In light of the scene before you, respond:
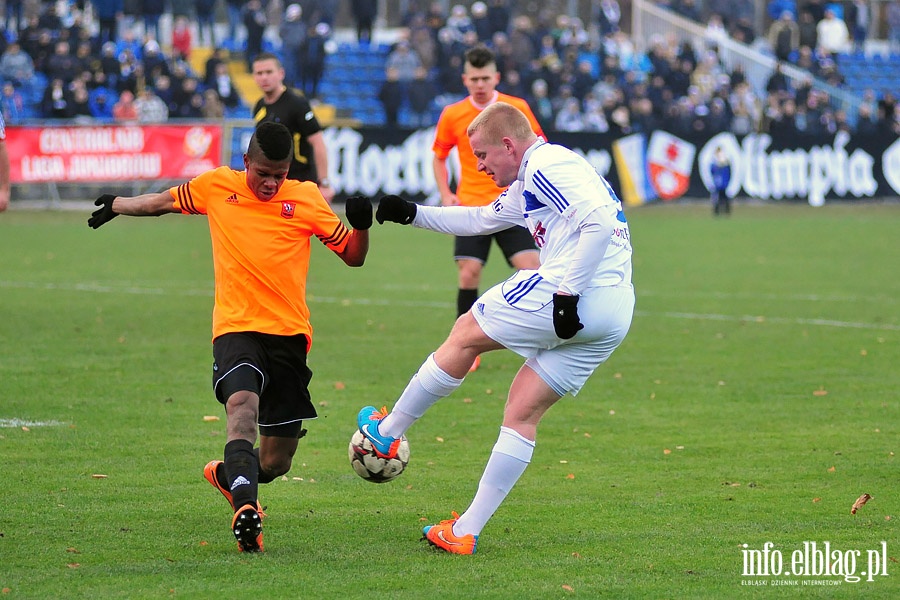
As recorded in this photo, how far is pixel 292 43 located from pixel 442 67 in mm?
3631

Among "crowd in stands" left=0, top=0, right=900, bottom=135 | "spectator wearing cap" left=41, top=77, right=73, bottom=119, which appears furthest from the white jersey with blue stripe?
"spectator wearing cap" left=41, top=77, right=73, bottom=119

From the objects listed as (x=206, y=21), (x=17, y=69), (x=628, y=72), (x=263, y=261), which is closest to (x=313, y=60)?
(x=206, y=21)

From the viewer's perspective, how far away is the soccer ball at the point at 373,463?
18.3ft

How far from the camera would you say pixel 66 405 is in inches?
335

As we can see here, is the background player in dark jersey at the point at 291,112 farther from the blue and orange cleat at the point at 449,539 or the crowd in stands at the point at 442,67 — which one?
the crowd in stands at the point at 442,67

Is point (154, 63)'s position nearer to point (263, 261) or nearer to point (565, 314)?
point (263, 261)

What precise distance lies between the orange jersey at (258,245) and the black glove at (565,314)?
3.67ft

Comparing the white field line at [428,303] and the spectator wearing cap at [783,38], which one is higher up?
the spectator wearing cap at [783,38]

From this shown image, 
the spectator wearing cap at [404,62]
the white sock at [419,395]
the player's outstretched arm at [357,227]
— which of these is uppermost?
the player's outstretched arm at [357,227]

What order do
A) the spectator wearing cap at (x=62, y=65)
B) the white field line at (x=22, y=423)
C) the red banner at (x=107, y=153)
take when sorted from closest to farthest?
the white field line at (x=22, y=423) → the red banner at (x=107, y=153) → the spectator wearing cap at (x=62, y=65)

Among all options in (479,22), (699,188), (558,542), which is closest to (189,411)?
(558,542)

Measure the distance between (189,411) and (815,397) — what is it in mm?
4194

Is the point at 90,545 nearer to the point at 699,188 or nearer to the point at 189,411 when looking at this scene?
the point at 189,411

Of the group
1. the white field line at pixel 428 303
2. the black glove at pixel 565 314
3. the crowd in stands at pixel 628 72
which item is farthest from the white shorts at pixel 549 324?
the crowd in stands at pixel 628 72
